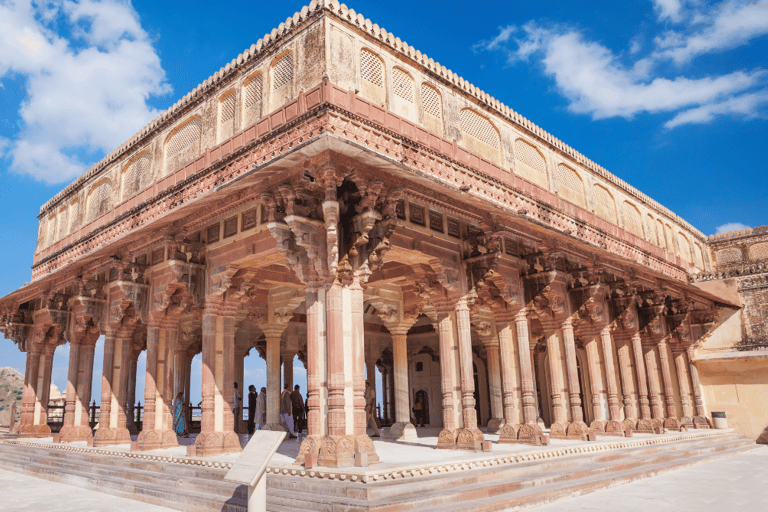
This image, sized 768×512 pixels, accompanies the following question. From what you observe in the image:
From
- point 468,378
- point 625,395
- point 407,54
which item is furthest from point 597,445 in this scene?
point 407,54

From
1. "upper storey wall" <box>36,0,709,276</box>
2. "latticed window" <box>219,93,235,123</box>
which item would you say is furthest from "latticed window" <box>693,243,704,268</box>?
"latticed window" <box>219,93,235,123</box>

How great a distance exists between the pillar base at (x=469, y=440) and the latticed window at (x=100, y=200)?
10.8 meters

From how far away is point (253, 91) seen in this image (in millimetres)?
10539

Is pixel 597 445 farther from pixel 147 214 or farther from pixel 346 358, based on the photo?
pixel 147 214

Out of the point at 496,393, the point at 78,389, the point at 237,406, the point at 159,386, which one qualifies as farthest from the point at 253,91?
the point at 237,406

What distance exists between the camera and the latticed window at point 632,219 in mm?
18141

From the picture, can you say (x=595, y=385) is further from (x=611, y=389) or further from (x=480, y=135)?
(x=480, y=135)

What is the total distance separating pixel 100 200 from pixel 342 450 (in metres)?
11.4

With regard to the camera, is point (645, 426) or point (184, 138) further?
point (645, 426)

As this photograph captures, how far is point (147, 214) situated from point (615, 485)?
10.3m

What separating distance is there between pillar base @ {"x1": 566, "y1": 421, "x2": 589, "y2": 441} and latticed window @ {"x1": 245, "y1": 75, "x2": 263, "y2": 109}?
377 inches

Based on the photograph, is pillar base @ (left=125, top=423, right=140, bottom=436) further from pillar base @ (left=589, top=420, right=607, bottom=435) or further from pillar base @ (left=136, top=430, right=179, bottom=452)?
pillar base @ (left=589, top=420, right=607, bottom=435)

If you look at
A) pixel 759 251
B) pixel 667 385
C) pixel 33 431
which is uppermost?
pixel 759 251

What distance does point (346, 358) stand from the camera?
827 cm
